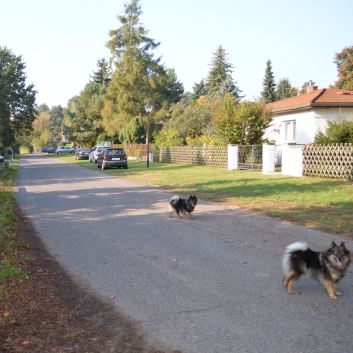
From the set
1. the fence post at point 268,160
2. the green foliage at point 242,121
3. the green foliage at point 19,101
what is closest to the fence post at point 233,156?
the green foliage at point 242,121

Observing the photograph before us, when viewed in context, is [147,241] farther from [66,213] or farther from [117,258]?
[66,213]

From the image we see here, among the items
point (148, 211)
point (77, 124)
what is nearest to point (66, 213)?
point (148, 211)

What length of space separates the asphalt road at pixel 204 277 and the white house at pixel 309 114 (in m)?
18.8

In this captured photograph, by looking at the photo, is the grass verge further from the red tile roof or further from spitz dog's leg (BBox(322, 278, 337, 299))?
the red tile roof

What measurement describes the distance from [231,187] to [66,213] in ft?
25.8

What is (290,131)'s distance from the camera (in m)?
32.5

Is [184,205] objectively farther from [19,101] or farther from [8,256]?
[19,101]

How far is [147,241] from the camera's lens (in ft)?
29.3

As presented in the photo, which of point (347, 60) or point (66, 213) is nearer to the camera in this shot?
point (66, 213)

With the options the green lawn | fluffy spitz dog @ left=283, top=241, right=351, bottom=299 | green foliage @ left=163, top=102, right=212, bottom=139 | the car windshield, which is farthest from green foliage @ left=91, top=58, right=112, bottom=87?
fluffy spitz dog @ left=283, top=241, right=351, bottom=299

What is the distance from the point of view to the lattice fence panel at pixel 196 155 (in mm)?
30980

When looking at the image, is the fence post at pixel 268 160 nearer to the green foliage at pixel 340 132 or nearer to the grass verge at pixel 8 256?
the green foliage at pixel 340 132

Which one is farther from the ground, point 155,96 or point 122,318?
point 155,96

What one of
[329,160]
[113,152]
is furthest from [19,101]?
[329,160]
